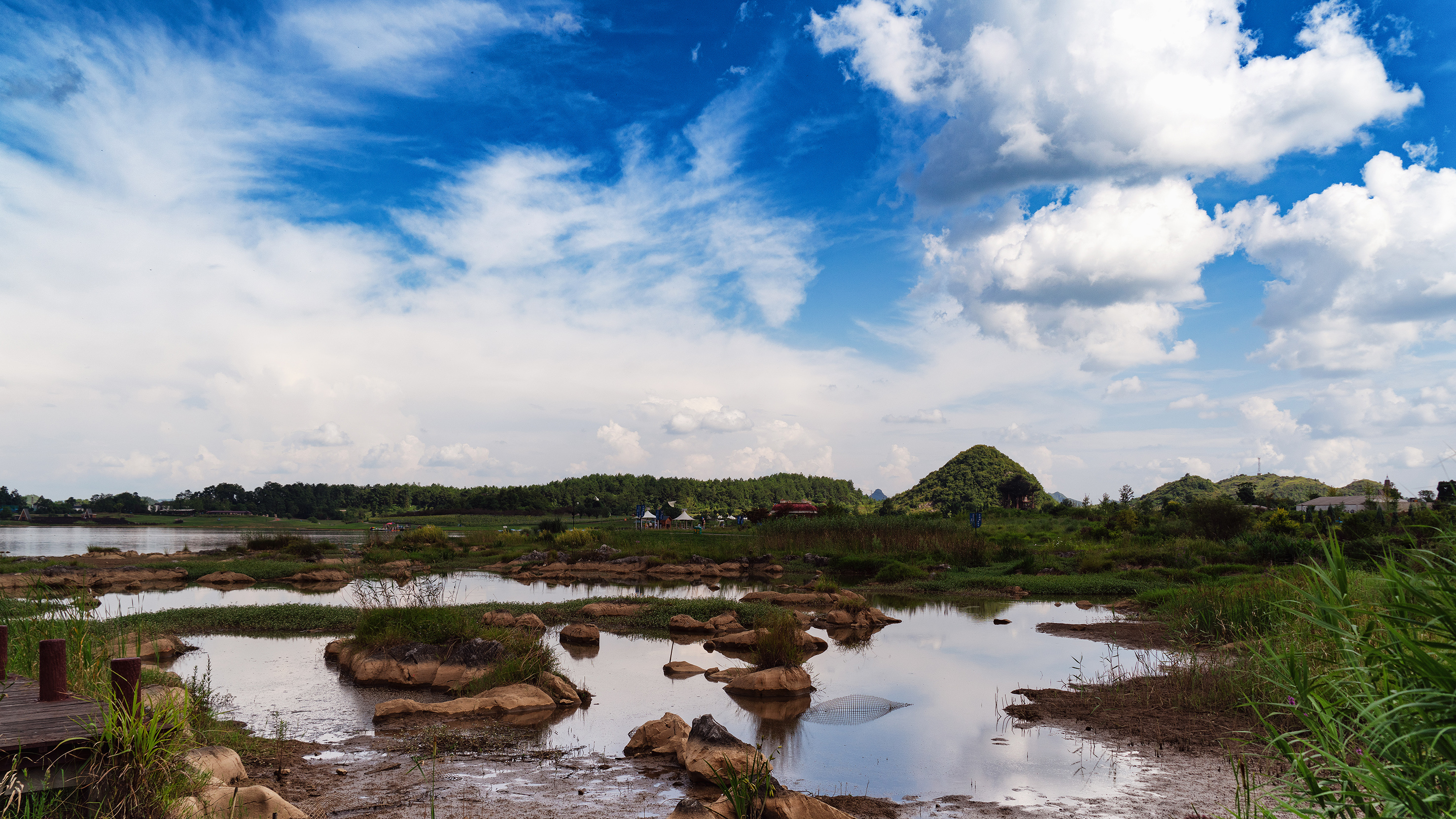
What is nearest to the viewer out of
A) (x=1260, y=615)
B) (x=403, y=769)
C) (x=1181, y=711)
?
(x=403, y=769)

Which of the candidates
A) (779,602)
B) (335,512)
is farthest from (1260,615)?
(335,512)

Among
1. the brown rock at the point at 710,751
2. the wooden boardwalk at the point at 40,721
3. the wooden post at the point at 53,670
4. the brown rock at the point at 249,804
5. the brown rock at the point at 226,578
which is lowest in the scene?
the brown rock at the point at 226,578

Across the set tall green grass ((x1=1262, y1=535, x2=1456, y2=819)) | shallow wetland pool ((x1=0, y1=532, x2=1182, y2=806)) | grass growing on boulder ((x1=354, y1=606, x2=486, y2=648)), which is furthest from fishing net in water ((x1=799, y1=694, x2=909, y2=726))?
tall green grass ((x1=1262, y1=535, x2=1456, y2=819))

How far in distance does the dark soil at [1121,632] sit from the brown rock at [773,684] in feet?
24.8

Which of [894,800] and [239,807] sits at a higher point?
[239,807]

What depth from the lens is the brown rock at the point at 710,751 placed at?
24.4 feet

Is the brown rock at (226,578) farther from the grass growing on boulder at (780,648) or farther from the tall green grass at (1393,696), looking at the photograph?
the tall green grass at (1393,696)

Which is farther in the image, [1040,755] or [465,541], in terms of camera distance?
[465,541]

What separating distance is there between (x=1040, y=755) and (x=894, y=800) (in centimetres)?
246

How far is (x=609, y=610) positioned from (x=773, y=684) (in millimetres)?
8515

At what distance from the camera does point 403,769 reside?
789cm

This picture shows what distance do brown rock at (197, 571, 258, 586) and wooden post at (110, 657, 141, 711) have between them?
953 inches

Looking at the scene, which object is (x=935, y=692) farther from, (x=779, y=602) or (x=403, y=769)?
(x=779, y=602)

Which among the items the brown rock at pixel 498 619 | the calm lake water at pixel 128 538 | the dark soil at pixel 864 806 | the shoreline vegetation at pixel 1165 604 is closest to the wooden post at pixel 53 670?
the shoreline vegetation at pixel 1165 604
